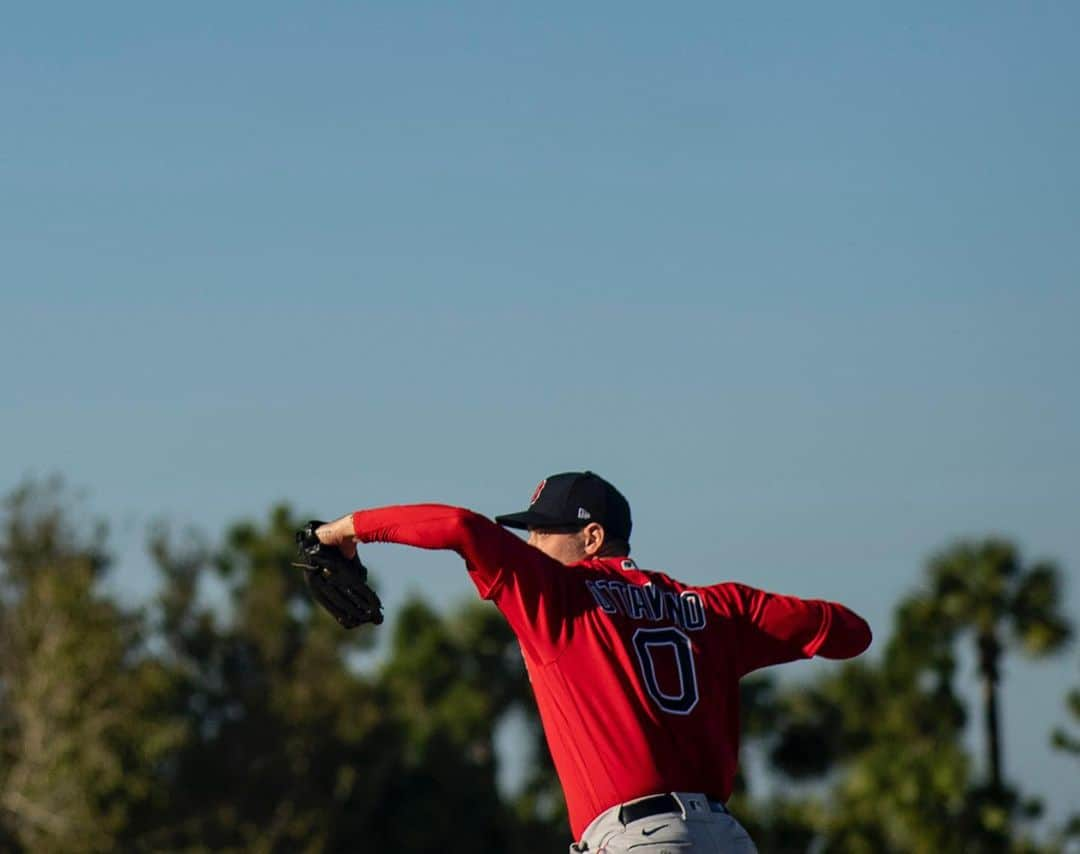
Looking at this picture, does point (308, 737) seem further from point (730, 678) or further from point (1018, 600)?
point (730, 678)

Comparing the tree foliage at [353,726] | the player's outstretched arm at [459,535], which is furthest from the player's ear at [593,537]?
the tree foliage at [353,726]

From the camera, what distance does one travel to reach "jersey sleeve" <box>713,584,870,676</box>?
7645mm

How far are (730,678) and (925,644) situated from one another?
36.9 m

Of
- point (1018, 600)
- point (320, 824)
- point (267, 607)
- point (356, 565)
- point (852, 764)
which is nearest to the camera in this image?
point (356, 565)

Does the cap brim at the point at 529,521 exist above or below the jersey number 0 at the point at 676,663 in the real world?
above

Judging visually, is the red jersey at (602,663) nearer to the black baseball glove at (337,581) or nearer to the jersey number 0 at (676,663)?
the jersey number 0 at (676,663)

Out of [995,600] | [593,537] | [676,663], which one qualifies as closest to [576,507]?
[593,537]

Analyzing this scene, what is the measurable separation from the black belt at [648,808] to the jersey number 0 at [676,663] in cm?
32

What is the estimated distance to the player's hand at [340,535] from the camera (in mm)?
7359

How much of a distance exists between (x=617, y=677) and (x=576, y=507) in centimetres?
94

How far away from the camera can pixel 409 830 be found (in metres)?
50.0

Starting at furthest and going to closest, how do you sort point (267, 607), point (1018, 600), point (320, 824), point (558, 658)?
1. point (267, 607)
2. point (320, 824)
3. point (1018, 600)
4. point (558, 658)

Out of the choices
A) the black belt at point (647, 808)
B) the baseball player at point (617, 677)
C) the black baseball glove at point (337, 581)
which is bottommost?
the black belt at point (647, 808)

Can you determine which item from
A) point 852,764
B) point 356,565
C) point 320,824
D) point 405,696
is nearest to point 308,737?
point 320,824
